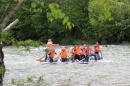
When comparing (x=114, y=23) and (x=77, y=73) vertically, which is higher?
(x=114, y=23)

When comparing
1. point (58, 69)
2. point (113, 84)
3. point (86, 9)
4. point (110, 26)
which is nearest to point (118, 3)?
point (110, 26)

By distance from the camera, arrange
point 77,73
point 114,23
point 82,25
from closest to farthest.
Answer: point 77,73 → point 114,23 → point 82,25

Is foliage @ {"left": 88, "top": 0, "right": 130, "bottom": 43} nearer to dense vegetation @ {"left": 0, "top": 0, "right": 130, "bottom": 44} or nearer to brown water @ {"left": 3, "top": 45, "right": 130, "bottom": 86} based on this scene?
dense vegetation @ {"left": 0, "top": 0, "right": 130, "bottom": 44}

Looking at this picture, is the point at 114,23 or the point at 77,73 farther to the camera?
the point at 114,23

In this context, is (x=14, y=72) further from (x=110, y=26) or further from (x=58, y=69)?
(x=110, y=26)

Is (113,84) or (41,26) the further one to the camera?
(41,26)

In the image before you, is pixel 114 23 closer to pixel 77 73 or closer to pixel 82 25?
pixel 82 25

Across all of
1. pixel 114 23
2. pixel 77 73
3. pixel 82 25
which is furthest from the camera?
pixel 82 25

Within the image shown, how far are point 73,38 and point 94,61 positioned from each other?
127ft

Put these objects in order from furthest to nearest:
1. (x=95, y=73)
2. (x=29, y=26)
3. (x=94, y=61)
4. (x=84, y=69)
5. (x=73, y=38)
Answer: (x=29, y=26), (x=73, y=38), (x=94, y=61), (x=84, y=69), (x=95, y=73)

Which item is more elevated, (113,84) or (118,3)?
(118,3)

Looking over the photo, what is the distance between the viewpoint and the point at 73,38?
66438mm

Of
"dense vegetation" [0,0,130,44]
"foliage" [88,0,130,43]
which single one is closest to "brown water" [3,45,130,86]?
"dense vegetation" [0,0,130,44]

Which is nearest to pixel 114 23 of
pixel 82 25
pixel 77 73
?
pixel 82 25
